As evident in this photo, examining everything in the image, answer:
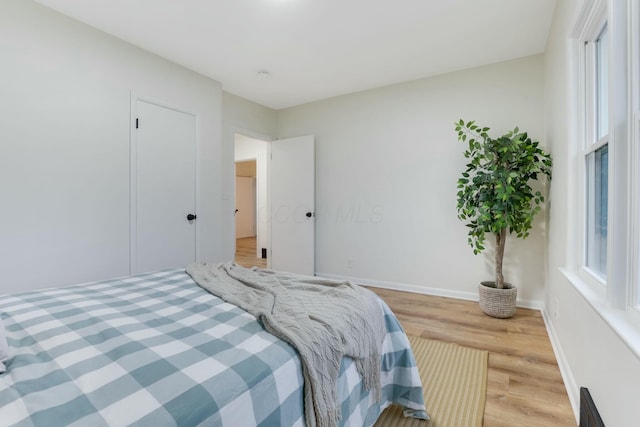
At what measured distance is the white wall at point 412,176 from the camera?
10.4 feet

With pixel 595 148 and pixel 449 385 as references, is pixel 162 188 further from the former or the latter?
pixel 595 148

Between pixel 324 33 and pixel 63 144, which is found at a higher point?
pixel 324 33

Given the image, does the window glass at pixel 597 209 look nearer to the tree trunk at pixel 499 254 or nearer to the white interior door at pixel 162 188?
the tree trunk at pixel 499 254

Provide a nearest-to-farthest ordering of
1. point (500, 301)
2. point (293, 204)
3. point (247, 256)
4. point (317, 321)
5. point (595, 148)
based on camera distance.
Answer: point (317, 321) → point (595, 148) → point (500, 301) → point (293, 204) → point (247, 256)

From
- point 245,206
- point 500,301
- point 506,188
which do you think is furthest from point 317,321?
point 245,206

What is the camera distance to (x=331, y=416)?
1.01 m

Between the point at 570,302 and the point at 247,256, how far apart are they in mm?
5487

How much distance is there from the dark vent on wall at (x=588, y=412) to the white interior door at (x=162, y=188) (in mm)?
3174

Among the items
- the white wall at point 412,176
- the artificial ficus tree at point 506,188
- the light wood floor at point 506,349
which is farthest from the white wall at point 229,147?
the artificial ficus tree at point 506,188

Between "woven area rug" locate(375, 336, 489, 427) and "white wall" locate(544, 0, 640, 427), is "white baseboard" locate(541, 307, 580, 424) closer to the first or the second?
"white wall" locate(544, 0, 640, 427)

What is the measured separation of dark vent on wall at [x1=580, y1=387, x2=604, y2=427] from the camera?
3.90ft

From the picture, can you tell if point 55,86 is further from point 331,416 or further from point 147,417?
point 331,416

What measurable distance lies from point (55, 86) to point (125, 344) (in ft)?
7.76

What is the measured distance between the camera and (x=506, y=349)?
7.52 ft
